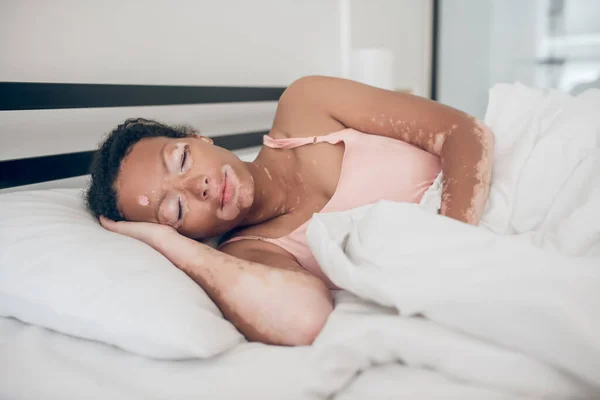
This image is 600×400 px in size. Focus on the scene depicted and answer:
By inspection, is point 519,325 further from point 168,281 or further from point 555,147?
point 555,147

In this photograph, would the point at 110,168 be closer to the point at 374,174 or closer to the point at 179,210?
the point at 179,210

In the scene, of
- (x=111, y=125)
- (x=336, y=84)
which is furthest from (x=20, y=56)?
(x=336, y=84)

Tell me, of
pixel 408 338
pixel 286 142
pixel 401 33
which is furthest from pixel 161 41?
pixel 401 33

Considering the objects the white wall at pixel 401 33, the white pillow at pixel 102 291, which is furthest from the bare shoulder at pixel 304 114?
the white wall at pixel 401 33

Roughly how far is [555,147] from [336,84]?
0.54m

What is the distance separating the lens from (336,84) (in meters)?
1.21

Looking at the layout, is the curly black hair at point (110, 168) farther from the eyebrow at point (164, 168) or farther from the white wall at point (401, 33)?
the white wall at point (401, 33)

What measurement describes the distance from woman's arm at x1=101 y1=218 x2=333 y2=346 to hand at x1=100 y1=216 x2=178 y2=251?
0.03 ft

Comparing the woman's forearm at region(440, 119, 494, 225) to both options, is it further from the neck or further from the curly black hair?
the curly black hair

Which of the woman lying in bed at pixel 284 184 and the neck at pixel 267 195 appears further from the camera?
the neck at pixel 267 195

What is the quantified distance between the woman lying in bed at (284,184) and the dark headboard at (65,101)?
13 cm

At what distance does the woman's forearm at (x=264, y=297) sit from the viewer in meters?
0.71

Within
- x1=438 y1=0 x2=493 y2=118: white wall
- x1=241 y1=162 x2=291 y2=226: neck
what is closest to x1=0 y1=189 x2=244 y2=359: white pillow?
x1=241 y1=162 x2=291 y2=226: neck

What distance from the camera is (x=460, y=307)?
544 mm
